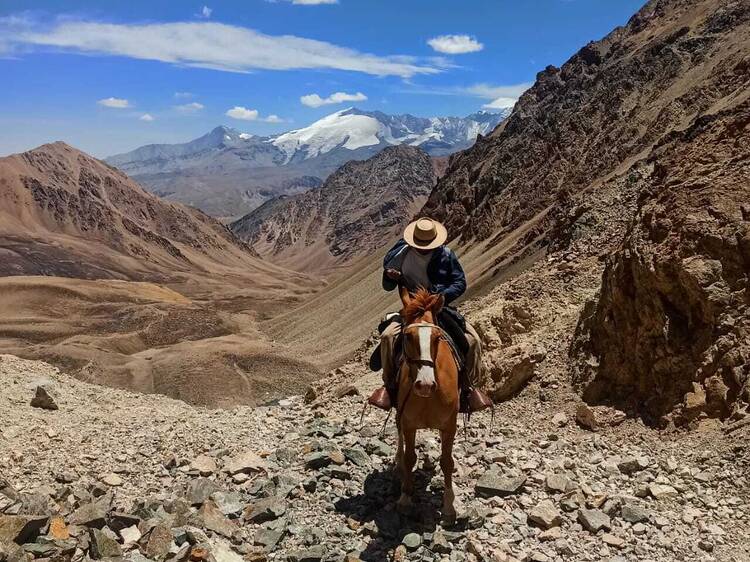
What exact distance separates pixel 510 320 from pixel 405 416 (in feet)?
24.6

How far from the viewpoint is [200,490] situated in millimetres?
8094

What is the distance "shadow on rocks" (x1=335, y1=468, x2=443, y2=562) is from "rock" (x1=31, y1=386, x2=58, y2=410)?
6.79 meters

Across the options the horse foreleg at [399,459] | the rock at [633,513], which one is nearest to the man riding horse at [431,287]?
the horse foreleg at [399,459]

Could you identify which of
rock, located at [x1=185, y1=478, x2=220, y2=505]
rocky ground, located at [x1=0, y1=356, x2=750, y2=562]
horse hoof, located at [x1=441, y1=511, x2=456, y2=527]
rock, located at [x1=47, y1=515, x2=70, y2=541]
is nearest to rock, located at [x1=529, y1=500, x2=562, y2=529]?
rocky ground, located at [x1=0, y1=356, x2=750, y2=562]

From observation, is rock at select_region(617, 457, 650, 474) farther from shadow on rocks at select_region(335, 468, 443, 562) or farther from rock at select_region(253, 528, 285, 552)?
rock at select_region(253, 528, 285, 552)

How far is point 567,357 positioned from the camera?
1140 centimetres

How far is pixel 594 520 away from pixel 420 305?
3.11 meters

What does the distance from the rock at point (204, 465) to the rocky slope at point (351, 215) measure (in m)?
139

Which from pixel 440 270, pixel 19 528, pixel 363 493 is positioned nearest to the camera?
pixel 19 528

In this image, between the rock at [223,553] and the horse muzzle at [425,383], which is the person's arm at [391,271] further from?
the rock at [223,553]

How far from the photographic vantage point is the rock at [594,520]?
7.09 meters

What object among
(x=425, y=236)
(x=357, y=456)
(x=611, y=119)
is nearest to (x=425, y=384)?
(x=425, y=236)

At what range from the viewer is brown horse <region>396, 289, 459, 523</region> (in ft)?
22.4

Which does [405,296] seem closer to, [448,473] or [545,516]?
[448,473]
